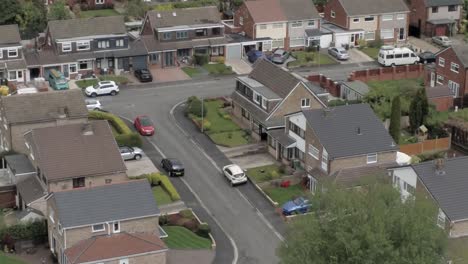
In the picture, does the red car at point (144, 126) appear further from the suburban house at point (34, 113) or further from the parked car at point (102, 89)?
the parked car at point (102, 89)

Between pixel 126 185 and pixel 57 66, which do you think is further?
pixel 57 66

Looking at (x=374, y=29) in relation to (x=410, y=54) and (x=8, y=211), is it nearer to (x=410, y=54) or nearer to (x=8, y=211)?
(x=410, y=54)

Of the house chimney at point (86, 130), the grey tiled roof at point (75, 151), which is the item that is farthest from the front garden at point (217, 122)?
the house chimney at point (86, 130)

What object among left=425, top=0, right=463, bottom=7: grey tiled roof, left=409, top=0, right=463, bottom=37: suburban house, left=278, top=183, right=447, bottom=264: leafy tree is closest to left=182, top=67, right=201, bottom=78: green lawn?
left=409, top=0, right=463, bottom=37: suburban house

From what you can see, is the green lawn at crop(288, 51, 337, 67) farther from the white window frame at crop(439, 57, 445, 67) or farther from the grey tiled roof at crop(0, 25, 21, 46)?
the grey tiled roof at crop(0, 25, 21, 46)

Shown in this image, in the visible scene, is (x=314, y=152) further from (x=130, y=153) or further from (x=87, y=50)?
(x=87, y=50)

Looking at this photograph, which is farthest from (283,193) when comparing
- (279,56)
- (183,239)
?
(279,56)

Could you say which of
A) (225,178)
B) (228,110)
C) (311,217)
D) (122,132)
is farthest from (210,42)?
(311,217)
